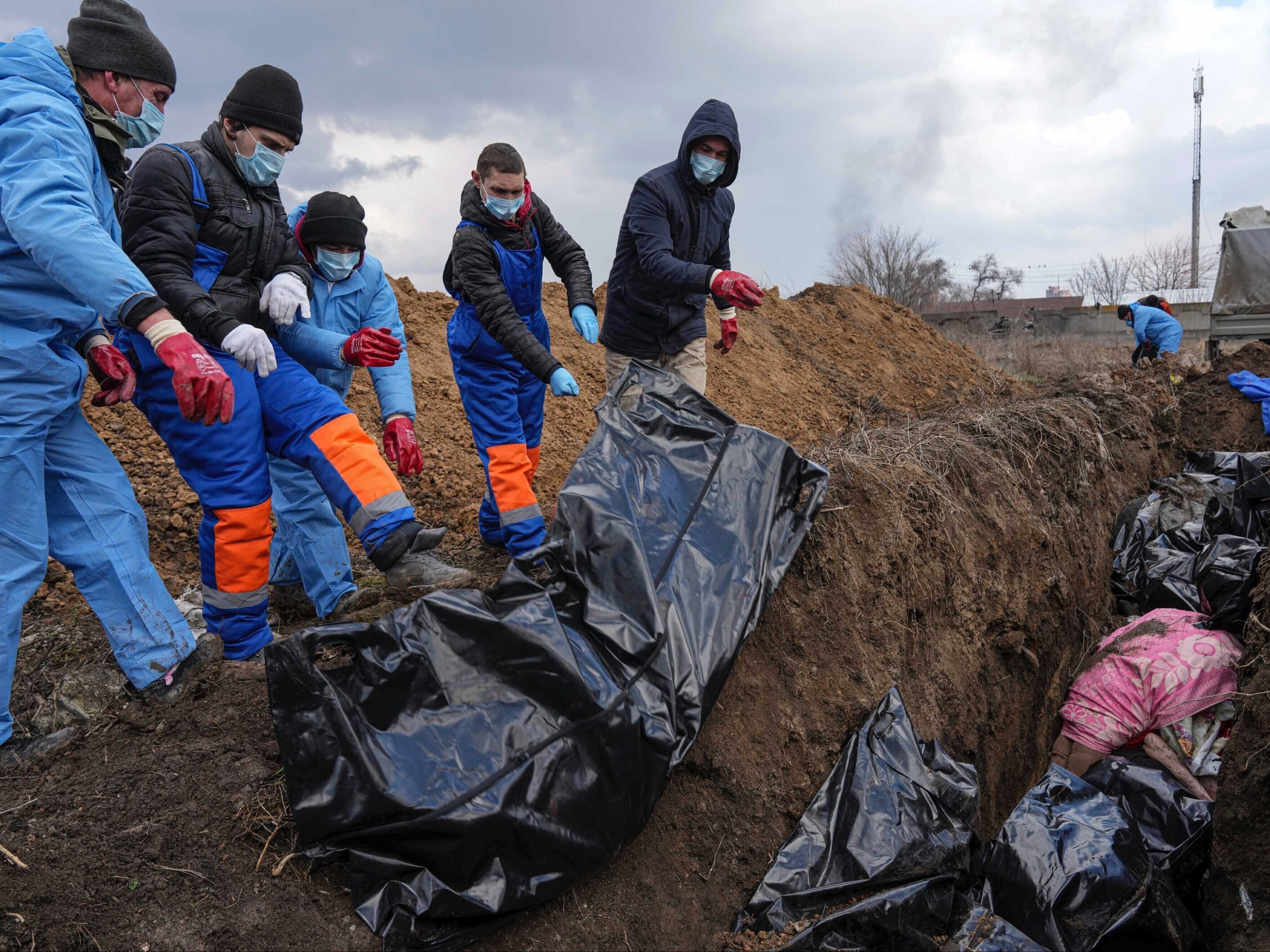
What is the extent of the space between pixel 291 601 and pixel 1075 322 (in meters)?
23.0

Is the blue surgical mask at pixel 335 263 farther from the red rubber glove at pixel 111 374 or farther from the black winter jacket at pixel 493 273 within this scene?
the red rubber glove at pixel 111 374

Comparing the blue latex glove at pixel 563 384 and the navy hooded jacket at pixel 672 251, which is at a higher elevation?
the navy hooded jacket at pixel 672 251

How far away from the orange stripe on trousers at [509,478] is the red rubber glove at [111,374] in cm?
139

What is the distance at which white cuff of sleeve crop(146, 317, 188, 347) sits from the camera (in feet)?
6.20

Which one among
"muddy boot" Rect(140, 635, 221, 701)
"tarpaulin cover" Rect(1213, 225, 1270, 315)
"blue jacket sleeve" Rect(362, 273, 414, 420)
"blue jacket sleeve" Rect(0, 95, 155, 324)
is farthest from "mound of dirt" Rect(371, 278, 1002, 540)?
"tarpaulin cover" Rect(1213, 225, 1270, 315)

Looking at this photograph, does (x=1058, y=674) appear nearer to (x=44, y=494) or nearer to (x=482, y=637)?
(x=482, y=637)

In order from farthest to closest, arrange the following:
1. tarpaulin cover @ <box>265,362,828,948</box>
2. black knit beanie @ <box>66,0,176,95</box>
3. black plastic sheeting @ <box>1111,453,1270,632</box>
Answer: black plastic sheeting @ <box>1111,453,1270,632</box> < black knit beanie @ <box>66,0,176,95</box> < tarpaulin cover @ <box>265,362,828,948</box>

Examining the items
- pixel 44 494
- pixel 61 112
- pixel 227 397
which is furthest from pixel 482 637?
pixel 61 112

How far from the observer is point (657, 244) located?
3.30m

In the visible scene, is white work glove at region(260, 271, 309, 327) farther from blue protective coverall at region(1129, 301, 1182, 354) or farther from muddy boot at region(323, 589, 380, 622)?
blue protective coverall at region(1129, 301, 1182, 354)

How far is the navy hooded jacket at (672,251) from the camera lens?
3293 mm

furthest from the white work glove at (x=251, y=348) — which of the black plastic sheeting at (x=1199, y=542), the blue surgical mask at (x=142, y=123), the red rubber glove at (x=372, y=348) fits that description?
the black plastic sheeting at (x=1199, y=542)

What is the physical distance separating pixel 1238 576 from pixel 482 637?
3.19 m

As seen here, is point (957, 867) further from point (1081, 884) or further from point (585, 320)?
point (585, 320)
